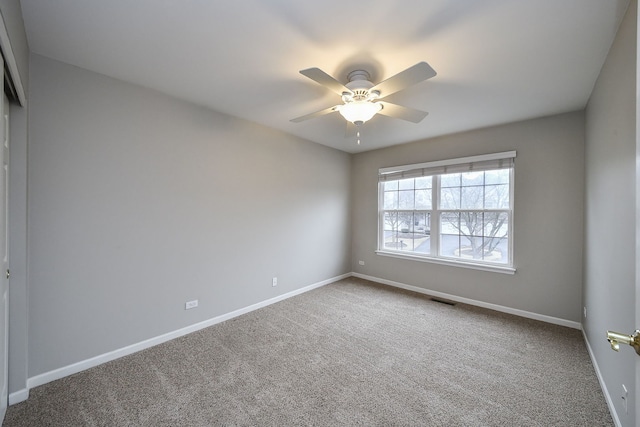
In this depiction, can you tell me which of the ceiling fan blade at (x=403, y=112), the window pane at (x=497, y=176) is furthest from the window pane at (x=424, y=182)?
the ceiling fan blade at (x=403, y=112)

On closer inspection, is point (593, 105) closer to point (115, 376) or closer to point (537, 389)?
point (537, 389)

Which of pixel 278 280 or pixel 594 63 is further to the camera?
pixel 278 280

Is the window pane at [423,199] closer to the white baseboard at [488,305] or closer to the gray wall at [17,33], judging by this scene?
the white baseboard at [488,305]

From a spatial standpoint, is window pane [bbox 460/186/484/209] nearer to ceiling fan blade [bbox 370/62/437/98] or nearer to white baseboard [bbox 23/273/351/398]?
ceiling fan blade [bbox 370/62/437/98]

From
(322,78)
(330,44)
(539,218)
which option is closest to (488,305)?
(539,218)

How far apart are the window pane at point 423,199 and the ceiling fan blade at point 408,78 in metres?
2.59

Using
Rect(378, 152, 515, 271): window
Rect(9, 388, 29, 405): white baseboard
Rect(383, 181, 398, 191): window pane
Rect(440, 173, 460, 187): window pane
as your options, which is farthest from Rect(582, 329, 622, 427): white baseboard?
Rect(9, 388, 29, 405): white baseboard

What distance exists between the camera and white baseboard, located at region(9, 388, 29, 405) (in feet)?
5.93

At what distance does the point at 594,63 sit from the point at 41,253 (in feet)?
14.8

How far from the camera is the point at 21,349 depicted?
1847 millimetres

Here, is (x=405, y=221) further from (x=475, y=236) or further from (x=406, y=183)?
(x=475, y=236)

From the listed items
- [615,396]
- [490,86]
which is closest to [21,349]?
[615,396]

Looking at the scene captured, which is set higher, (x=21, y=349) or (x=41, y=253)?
(x=41, y=253)

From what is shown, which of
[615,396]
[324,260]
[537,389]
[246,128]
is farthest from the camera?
[324,260]
